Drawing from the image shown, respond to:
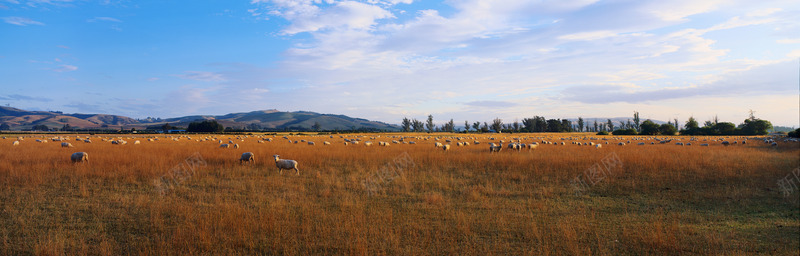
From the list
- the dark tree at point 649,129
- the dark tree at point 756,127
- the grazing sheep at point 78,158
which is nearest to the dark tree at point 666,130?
the dark tree at point 649,129

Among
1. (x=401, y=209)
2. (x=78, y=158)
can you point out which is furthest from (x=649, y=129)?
(x=78, y=158)

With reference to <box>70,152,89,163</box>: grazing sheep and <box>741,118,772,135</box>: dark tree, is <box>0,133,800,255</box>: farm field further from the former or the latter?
<box>741,118,772,135</box>: dark tree

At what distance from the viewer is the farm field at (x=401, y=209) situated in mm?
6586

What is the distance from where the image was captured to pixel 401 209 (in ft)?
30.3

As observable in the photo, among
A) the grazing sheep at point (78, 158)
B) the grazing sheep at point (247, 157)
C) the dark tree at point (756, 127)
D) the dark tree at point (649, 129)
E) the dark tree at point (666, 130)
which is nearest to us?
the grazing sheep at point (78, 158)

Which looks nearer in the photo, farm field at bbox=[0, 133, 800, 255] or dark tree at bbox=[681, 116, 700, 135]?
farm field at bbox=[0, 133, 800, 255]

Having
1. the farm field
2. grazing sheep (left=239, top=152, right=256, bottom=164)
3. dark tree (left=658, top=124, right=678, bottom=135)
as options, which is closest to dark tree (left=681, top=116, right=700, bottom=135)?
dark tree (left=658, top=124, right=678, bottom=135)

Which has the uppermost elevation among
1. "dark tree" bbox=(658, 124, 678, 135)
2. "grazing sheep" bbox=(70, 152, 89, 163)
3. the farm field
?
"dark tree" bbox=(658, 124, 678, 135)

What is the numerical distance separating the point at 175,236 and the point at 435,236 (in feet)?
16.9

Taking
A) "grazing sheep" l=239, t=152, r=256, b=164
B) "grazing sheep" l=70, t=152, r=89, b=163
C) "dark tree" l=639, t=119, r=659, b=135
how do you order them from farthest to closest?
"dark tree" l=639, t=119, r=659, b=135, "grazing sheep" l=239, t=152, r=256, b=164, "grazing sheep" l=70, t=152, r=89, b=163

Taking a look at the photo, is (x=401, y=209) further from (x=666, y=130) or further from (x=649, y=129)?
(x=666, y=130)

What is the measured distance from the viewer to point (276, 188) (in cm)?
1176

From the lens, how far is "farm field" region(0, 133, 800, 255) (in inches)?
259

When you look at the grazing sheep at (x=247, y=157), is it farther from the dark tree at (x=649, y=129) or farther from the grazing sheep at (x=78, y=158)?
the dark tree at (x=649, y=129)
